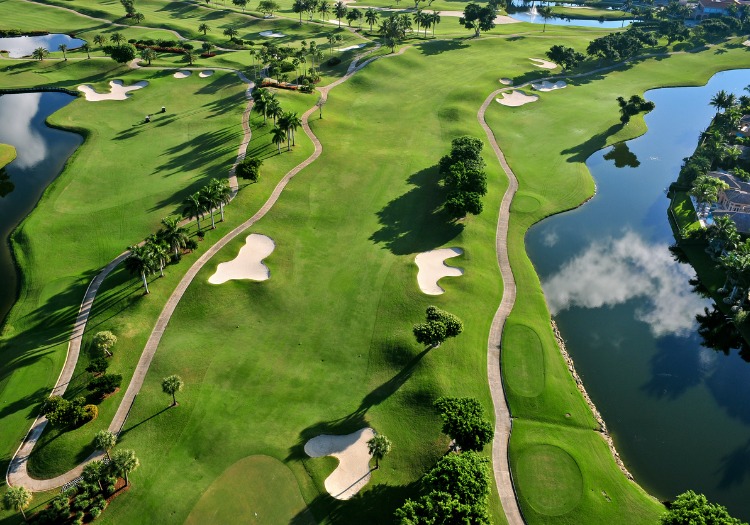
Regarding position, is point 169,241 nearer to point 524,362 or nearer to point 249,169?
point 249,169

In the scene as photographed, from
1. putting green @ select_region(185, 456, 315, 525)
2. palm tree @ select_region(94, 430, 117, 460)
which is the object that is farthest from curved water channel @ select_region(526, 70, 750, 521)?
palm tree @ select_region(94, 430, 117, 460)

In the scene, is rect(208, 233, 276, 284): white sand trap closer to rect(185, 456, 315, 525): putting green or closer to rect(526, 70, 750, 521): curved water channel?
rect(185, 456, 315, 525): putting green

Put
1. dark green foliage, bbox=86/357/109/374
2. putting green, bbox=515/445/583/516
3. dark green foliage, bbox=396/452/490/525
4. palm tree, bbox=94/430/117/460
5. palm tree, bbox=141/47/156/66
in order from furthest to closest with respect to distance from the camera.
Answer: palm tree, bbox=141/47/156/66, dark green foliage, bbox=86/357/109/374, putting green, bbox=515/445/583/516, palm tree, bbox=94/430/117/460, dark green foliage, bbox=396/452/490/525

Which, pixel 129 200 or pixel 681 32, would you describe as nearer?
pixel 129 200

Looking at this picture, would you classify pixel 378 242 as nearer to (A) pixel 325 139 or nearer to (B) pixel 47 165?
(A) pixel 325 139

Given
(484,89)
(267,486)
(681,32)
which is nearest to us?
(267,486)

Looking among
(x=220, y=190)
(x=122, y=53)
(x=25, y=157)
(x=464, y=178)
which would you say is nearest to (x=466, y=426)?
(x=464, y=178)

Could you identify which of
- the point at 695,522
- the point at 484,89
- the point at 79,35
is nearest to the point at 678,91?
the point at 484,89

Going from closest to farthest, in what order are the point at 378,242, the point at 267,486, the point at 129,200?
the point at 267,486, the point at 378,242, the point at 129,200
